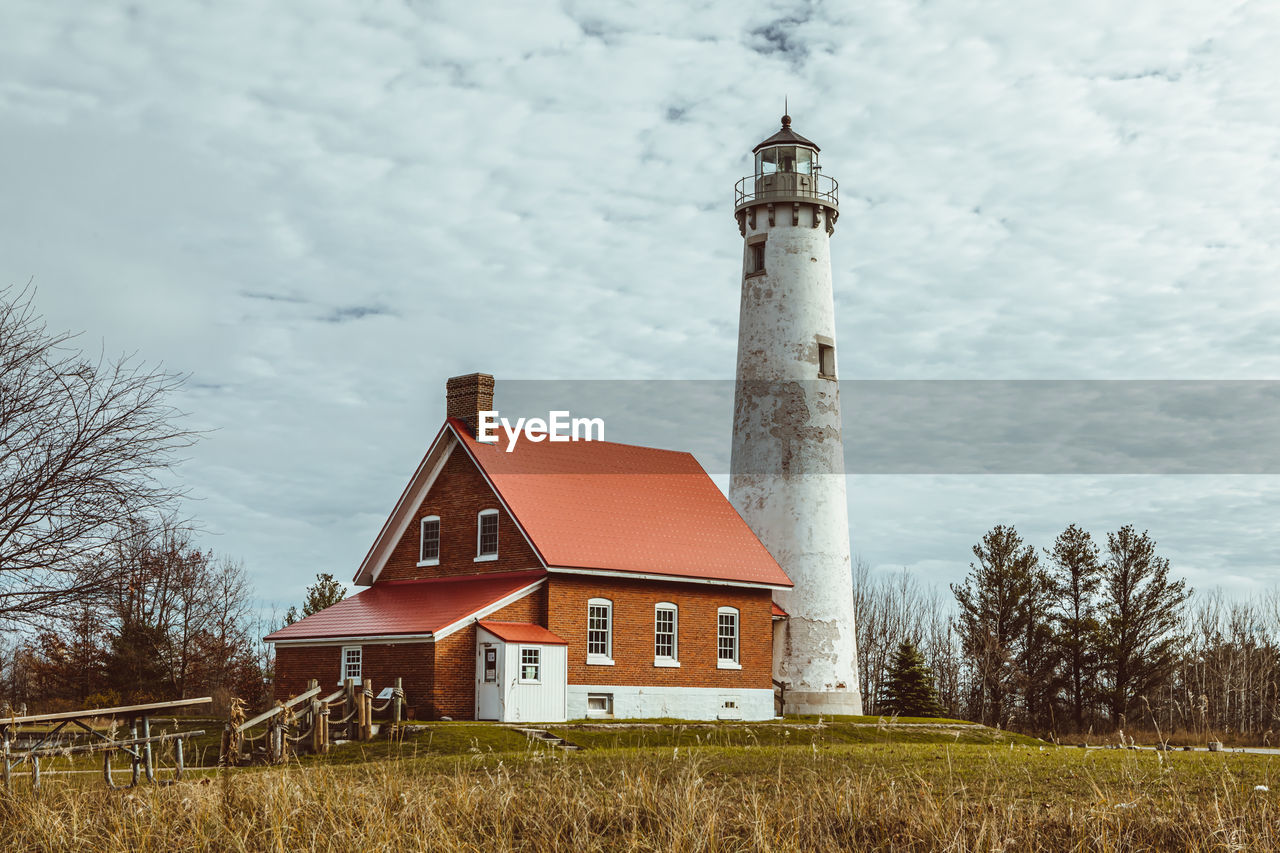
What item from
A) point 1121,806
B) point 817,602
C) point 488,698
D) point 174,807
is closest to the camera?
point 1121,806

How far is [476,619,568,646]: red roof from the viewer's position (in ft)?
91.1

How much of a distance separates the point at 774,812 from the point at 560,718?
2016 cm

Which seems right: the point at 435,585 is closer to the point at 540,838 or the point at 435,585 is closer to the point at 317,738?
the point at 317,738

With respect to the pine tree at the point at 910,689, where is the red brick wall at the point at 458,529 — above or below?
above

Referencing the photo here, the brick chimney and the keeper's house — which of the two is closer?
the keeper's house

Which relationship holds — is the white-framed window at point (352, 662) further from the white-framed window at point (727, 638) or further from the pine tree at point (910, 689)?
the pine tree at point (910, 689)

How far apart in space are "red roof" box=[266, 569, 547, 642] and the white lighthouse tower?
9.95 metres

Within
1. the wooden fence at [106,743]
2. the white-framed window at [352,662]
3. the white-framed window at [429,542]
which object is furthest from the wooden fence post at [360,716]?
the white-framed window at [429,542]

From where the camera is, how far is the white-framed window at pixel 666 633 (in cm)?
3172

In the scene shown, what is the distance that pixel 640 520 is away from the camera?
109ft

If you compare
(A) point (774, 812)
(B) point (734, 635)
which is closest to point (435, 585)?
(B) point (734, 635)

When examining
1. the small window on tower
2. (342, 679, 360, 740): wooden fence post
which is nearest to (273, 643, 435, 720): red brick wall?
(342, 679, 360, 740): wooden fence post

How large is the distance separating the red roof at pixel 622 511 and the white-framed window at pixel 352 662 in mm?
5181

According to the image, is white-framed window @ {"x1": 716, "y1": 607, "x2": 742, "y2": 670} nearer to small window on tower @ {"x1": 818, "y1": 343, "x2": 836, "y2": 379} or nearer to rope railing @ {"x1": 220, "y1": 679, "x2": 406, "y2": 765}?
small window on tower @ {"x1": 818, "y1": 343, "x2": 836, "y2": 379}
